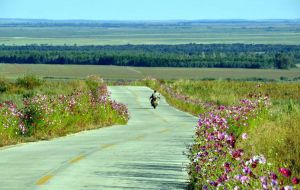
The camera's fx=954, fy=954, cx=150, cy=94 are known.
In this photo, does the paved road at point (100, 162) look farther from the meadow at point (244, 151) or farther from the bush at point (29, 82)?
the bush at point (29, 82)

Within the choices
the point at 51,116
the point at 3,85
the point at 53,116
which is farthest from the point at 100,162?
the point at 3,85

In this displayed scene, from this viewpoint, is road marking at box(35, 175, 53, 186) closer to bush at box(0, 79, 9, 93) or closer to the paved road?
the paved road

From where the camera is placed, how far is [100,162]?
747 inches

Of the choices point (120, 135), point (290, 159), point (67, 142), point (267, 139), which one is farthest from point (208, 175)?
point (120, 135)

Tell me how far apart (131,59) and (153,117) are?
131 meters

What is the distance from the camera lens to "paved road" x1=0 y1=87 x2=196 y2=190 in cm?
1545

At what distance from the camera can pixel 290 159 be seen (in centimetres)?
1656

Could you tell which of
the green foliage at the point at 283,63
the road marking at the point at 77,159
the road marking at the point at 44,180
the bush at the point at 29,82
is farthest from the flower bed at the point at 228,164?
the green foliage at the point at 283,63

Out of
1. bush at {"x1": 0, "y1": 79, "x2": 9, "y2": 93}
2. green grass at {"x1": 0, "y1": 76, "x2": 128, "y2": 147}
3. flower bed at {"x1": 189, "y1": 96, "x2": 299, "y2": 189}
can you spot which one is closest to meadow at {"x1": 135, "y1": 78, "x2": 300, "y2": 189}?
flower bed at {"x1": 189, "y1": 96, "x2": 299, "y2": 189}

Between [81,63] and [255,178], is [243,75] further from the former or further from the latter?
[255,178]

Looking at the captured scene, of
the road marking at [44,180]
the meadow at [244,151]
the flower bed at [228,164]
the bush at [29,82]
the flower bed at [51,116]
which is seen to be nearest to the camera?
the flower bed at [228,164]

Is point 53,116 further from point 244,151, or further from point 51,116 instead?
point 244,151

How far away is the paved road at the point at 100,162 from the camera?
15.5 meters

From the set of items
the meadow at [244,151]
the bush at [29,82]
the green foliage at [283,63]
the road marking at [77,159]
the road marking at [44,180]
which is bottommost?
the green foliage at [283,63]
